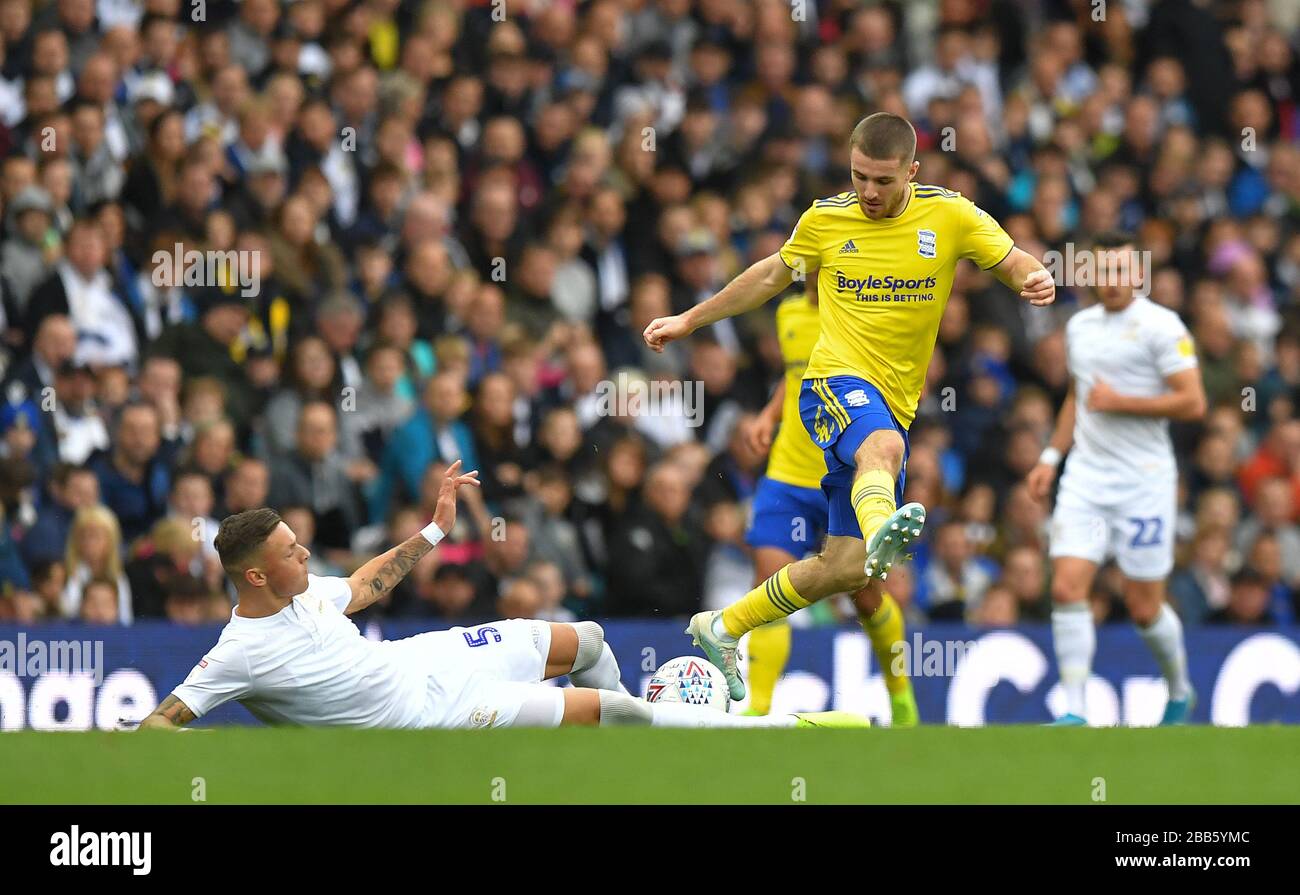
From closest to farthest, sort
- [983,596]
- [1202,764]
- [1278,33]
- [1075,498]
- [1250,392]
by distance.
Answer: [1202,764]
[1075,498]
[983,596]
[1250,392]
[1278,33]

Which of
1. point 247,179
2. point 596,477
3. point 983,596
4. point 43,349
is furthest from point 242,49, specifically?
point 983,596

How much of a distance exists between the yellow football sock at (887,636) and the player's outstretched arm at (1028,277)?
1.92 m

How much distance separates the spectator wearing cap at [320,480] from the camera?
38.8 ft

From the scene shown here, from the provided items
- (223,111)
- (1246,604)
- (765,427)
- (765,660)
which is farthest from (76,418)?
(1246,604)

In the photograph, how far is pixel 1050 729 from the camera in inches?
279

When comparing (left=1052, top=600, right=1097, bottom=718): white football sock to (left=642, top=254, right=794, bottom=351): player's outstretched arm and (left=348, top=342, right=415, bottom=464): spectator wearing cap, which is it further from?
(left=348, top=342, right=415, bottom=464): spectator wearing cap

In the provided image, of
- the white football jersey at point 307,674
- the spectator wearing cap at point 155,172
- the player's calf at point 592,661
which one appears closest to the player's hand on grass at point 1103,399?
the player's calf at point 592,661

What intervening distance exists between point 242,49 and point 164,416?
2852 millimetres

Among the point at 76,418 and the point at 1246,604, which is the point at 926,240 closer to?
the point at 76,418

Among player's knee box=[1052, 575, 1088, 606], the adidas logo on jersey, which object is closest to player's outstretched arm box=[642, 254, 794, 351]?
the adidas logo on jersey

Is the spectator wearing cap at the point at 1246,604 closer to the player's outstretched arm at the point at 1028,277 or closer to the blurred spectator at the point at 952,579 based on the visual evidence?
the blurred spectator at the point at 952,579

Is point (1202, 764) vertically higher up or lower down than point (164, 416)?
lower down

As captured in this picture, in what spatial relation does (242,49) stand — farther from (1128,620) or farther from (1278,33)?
(1278,33)

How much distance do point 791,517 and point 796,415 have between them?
0.47m
